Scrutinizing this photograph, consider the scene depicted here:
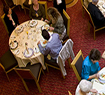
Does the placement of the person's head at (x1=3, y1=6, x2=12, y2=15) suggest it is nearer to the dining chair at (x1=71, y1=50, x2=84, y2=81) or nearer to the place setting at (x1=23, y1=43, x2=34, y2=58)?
the place setting at (x1=23, y1=43, x2=34, y2=58)

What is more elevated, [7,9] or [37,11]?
[7,9]

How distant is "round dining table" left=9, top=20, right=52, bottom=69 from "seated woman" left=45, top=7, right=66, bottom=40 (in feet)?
1.14

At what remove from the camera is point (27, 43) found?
3.27m

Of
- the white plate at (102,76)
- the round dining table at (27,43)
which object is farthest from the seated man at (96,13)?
the white plate at (102,76)

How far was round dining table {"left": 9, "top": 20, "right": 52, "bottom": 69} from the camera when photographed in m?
3.07

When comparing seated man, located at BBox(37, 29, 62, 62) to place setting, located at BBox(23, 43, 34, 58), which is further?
place setting, located at BBox(23, 43, 34, 58)

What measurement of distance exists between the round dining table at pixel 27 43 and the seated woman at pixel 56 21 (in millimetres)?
347

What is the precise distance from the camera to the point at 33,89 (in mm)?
3373

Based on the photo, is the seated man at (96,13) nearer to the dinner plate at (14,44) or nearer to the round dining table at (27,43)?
the round dining table at (27,43)

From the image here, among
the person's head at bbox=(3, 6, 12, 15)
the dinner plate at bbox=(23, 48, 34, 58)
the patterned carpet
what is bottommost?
the patterned carpet

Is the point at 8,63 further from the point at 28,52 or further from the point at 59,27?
the point at 59,27

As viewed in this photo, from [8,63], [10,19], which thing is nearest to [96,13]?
[10,19]

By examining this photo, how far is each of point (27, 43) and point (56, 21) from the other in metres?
0.87

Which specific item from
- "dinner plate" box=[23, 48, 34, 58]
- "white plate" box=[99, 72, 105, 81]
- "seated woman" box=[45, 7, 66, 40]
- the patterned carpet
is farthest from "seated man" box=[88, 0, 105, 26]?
"dinner plate" box=[23, 48, 34, 58]
